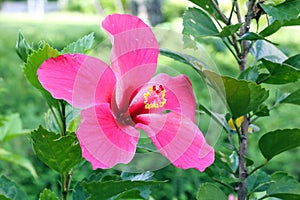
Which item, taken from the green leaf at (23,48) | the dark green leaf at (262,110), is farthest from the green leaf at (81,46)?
the dark green leaf at (262,110)

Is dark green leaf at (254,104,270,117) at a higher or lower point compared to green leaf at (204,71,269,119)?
lower

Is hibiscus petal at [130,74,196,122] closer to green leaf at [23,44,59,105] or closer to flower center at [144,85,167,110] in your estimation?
flower center at [144,85,167,110]

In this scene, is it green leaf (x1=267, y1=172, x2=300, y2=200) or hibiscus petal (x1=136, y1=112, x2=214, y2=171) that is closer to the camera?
hibiscus petal (x1=136, y1=112, x2=214, y2=171)

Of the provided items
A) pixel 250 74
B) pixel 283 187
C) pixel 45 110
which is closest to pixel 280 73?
pixel 250 74

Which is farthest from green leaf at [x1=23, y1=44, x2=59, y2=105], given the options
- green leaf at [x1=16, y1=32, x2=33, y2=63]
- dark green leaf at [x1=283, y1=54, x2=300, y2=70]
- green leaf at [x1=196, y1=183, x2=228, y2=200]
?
dark green leaf at [x1=283, y1=54, x2=300, y2=70]

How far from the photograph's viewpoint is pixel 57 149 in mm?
693

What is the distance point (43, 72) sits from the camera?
1.91 feet

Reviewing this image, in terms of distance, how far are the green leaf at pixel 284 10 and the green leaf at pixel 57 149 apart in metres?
0.32

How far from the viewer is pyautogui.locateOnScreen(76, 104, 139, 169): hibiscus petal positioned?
1.83 ft

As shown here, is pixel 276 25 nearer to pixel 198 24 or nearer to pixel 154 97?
pixel 198 24

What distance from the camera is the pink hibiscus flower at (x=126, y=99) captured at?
58 centimetres

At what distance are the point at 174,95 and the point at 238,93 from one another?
A: 114mm

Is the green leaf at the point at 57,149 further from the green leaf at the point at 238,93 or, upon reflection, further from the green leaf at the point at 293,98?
the green leaf at the point at 293,98

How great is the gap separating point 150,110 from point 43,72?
145 mm
